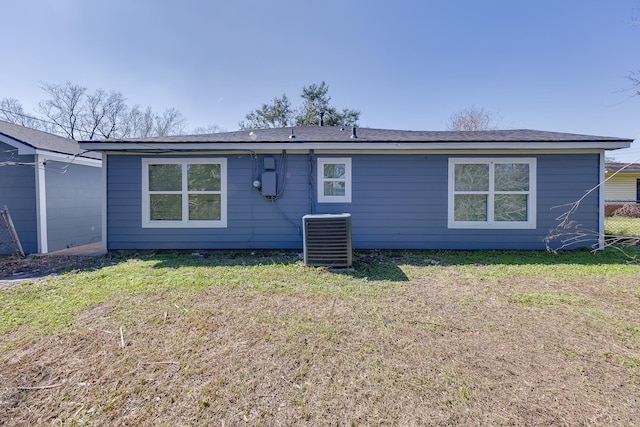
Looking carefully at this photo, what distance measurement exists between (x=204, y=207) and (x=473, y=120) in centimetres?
2451

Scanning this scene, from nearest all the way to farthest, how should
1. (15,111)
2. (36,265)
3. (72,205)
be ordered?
(36,265)
(72,205)
(15,111)

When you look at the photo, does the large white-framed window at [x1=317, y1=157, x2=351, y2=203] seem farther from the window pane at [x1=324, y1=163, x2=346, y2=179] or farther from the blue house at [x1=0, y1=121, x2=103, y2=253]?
the blue house at [x1=0, y1=121, x2=103, y2=253]

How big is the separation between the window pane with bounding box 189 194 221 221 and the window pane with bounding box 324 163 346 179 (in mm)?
2534

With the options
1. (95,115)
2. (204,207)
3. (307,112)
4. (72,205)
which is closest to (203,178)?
(204,207)

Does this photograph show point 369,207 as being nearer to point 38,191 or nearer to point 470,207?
point 470,207

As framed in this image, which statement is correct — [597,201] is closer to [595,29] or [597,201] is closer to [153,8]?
[595,29]

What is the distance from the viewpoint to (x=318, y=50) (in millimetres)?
10602

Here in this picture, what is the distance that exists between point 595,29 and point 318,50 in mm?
8503

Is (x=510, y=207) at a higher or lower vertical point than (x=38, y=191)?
lower

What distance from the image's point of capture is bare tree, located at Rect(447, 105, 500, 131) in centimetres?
2275

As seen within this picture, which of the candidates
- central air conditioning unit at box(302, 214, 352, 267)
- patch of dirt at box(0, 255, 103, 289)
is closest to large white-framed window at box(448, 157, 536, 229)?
central air conditioning unit at box(302, 214, 352, 267)

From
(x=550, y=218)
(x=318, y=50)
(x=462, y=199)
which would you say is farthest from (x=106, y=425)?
(x=318, y=50)

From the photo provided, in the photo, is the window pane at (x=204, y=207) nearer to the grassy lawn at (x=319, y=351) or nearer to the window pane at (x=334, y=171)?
the grassy lawn at (x=319, y=351)

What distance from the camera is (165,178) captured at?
606 centimetres
